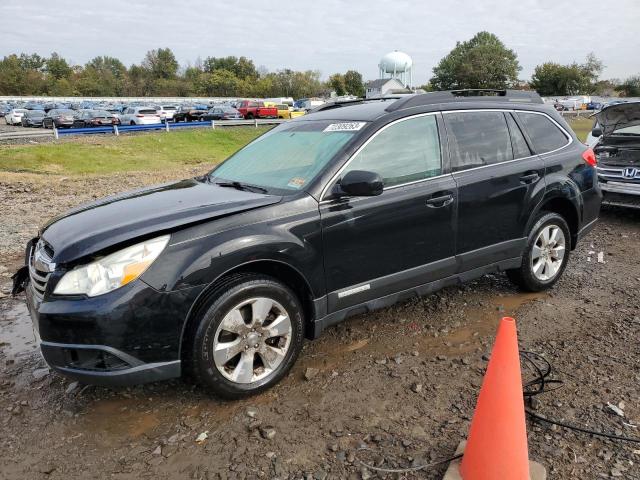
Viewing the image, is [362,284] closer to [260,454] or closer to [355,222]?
[355,222]

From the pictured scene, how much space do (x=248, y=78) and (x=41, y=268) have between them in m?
107

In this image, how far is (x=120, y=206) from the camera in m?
3.38

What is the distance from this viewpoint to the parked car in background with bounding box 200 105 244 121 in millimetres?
33594

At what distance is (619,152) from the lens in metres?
7.66

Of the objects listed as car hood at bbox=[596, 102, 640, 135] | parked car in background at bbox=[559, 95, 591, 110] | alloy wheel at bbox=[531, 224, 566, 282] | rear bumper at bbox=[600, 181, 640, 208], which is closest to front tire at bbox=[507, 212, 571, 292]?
alloy wheel at bbox=[531, 224, 566, 282]

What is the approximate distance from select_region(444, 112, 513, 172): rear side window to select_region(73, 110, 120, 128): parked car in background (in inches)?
1156

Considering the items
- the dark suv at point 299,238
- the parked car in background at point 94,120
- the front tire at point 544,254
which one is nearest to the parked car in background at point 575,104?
the parked car in background at point 94,120

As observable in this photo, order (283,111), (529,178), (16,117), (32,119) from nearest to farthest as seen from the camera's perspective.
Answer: (529,178), (32,119), (16,117), (283,111)

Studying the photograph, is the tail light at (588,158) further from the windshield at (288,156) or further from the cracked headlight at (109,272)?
the cracked headlight at (109,272)

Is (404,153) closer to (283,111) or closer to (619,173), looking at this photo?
(619,173)

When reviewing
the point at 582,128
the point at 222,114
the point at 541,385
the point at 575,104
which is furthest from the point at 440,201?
the point at 575,104

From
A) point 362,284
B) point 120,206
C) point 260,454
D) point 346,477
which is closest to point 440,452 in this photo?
point 346,477

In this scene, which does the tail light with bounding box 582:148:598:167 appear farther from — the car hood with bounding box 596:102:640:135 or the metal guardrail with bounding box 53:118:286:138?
the metal guardrail with bounding box 53:118:286:138

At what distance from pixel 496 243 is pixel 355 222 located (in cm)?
153
